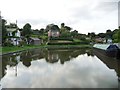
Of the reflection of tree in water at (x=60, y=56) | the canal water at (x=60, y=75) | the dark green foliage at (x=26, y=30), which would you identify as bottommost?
the reflection of tree in water at (x=60, y=56)

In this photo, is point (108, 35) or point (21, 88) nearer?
point (21, 88)

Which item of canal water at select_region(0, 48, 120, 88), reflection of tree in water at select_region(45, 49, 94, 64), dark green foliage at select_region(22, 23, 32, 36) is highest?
dark green foliage at select_region(22, 23, 32, 36)

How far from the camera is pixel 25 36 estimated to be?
62125 mm

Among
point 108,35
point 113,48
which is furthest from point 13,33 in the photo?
point 108,35

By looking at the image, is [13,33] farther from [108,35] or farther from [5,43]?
[108,35]

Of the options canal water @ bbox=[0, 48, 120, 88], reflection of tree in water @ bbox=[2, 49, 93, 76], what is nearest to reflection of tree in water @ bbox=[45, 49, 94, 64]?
reflection of tree in water @ bbox=[2, 49, 93, 76]

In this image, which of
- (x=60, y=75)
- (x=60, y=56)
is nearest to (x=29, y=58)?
(x=60, y=56)

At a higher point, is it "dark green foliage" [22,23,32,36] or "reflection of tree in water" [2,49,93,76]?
"dark green foliage" [22,23,32,36]

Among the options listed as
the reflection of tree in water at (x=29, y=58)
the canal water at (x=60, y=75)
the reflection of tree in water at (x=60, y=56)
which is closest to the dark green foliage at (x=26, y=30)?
the reflection of tree in water at (x=60, y=56)

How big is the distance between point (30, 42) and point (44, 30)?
40.0 meters

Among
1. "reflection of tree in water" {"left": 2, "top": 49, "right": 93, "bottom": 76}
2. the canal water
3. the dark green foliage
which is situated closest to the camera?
the canal water

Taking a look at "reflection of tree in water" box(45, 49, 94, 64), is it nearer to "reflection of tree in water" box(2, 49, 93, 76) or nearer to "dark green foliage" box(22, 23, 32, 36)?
"reflection of tree in water" box(2, 49, 93, 76)

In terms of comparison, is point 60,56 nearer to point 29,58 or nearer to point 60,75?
point 29,58

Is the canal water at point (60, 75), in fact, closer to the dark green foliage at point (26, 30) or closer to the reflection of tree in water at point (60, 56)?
the reflection of tree in water at point (60, 56)
